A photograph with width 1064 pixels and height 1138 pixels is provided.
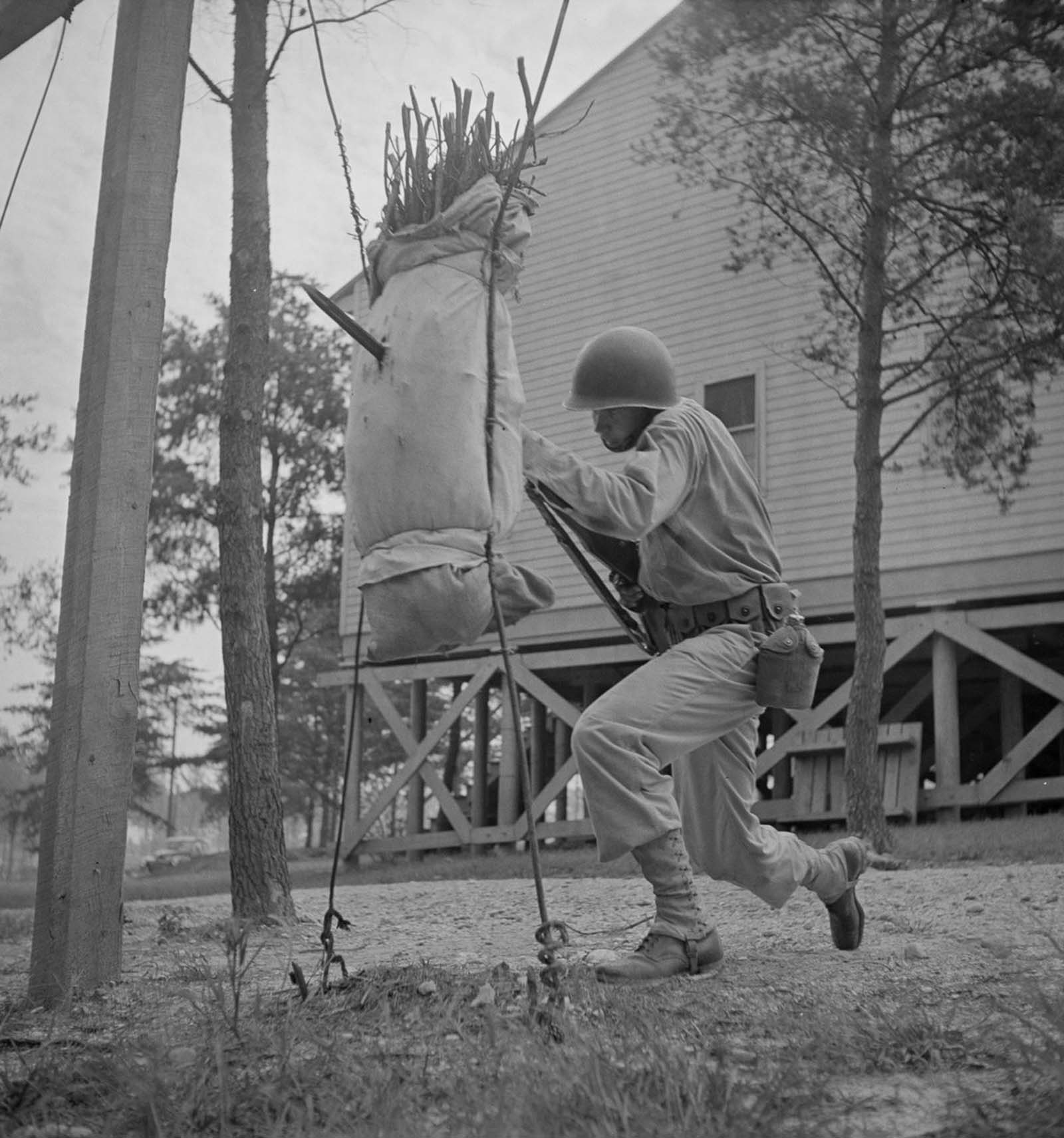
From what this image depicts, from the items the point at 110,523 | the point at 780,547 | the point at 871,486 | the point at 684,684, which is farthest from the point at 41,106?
the point at 780,547

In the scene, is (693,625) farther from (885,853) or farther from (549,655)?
(549,655)

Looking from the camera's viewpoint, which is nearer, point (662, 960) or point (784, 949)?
point (662, 960)

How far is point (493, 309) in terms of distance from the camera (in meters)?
3.85

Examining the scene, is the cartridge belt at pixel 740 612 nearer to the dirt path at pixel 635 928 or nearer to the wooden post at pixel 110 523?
the dirt path at pixel 635 928

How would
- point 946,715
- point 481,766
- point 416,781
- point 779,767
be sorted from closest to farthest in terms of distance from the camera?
point 946,715 < point 779,767 < point 481,766 < point 416,781

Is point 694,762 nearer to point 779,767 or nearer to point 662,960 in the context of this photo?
point 662,960

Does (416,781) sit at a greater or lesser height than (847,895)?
lesser

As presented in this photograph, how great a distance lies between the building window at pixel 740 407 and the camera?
1692 cm

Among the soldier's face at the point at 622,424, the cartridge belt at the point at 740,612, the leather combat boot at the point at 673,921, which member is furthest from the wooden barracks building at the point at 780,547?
the leather combat boot at the point at 673,921

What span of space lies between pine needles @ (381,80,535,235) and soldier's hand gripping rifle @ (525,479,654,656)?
839mm

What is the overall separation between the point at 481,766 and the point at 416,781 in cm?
162

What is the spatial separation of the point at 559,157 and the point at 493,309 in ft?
52.4

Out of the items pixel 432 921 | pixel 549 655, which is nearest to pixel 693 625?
pixel 432 921

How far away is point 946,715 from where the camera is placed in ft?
51.2
